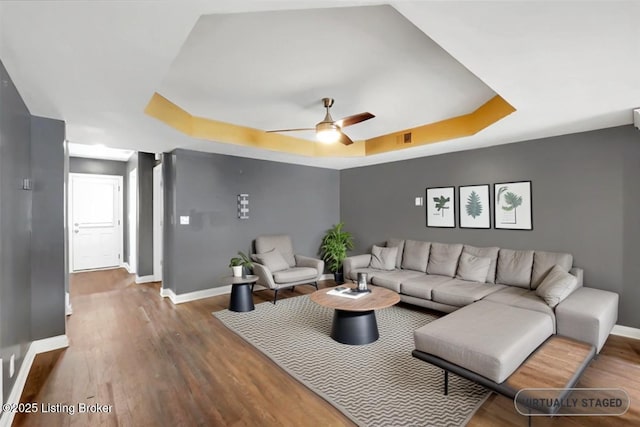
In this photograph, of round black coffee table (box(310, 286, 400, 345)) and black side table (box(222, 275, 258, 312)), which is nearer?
round black coffee table (box(310, 286, 400, 345))

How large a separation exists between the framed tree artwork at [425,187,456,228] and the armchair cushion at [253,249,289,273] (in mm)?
2622

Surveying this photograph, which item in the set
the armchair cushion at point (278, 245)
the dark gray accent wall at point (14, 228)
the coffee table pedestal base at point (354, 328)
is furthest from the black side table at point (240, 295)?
the dark gray accent wall at point (14, 228)

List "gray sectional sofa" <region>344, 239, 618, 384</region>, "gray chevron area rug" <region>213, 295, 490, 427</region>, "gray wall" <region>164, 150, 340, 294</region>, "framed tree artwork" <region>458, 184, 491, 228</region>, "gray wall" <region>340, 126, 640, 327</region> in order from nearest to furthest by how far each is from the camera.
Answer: "gray chevron area rug" <region>213, 295, 490, 427</region>, "gray sectional sofa" <region>344, 239, 618, 384</region>, "gray wall" <region>340, 126, 640, 327</region>, "framed tree artwork" <region>458, 184, 491, 228</region>, "gray wall" <region>164, 150, 340, 294</region>

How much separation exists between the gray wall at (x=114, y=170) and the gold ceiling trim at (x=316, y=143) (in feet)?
15.1

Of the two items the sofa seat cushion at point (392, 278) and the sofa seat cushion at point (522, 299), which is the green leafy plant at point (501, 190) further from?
the sofa seat cushion at point (392, 278)

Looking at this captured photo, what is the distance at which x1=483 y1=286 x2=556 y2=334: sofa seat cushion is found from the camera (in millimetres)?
2861

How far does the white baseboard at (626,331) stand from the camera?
3167mm

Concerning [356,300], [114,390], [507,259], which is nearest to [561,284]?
[507,259]

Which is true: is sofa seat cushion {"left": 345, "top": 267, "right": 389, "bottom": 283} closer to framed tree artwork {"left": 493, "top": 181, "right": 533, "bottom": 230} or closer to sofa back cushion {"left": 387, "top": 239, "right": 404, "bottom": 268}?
sofa back cushion {"left": 387, "top": 239, "right": 404, "bottom": 268}

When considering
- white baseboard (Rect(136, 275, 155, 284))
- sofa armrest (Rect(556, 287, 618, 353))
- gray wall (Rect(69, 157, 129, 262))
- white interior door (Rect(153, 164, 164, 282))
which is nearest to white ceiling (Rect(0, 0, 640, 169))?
sofa armrest (Rect(556, 287, 618, 353))

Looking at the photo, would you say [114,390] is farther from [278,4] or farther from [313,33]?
[313,33]

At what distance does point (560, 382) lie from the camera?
6.06 feet

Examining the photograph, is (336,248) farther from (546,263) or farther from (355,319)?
(546,263)

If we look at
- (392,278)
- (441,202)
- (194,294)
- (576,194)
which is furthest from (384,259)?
(194,294)
